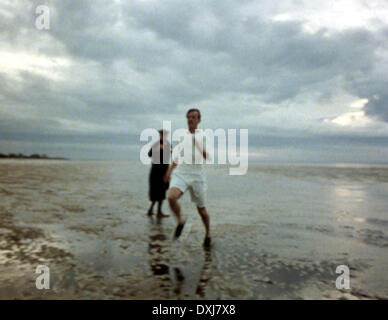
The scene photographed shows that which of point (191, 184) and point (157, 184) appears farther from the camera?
point (157, 184)

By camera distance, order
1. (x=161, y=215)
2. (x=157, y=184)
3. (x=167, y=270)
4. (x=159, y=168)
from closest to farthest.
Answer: (x=167, y=270) → (x=161, y=215) → (x=157, y=184) → (x=159, y=168)

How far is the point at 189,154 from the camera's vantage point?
574 centimetres

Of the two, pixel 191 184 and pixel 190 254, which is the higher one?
pixel 191 184

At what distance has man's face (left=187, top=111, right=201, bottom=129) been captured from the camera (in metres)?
5.67

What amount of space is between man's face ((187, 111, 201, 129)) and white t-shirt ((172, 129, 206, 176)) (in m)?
0.10

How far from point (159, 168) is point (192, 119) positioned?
3.81 meters

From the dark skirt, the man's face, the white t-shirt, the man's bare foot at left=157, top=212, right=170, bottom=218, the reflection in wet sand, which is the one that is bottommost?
the reflection in wet sand

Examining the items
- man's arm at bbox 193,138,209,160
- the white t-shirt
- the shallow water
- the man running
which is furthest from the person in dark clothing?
man's arm at bbox 193,138,209,160

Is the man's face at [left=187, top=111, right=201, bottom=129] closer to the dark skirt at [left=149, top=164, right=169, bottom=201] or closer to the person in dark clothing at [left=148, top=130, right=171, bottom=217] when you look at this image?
the person in dark clothing at [left=148, top=130, right=171, bottom=217]

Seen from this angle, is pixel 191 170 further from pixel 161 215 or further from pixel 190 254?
pixel 161 215

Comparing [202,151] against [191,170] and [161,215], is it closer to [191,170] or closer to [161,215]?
[191,170]

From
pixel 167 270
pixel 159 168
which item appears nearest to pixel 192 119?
pixel 167 270

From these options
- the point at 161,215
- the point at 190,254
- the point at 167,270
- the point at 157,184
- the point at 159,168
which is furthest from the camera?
the point at 159,168

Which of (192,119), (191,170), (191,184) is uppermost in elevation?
(192,119)
